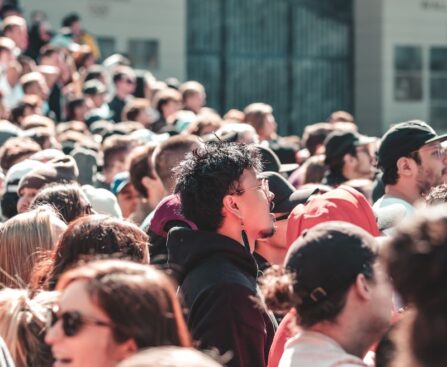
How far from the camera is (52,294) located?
3.70 metres

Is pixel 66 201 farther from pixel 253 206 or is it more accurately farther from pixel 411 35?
pixel 411 35

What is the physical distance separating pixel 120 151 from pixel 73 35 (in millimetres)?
9674

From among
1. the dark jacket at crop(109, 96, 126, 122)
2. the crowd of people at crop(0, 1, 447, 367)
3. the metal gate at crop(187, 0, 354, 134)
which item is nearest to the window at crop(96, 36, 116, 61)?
the metal gate at crop(187, 0, 354, 134)

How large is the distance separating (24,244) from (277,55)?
67.2 feet

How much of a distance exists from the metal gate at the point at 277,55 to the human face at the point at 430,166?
18.2 metres

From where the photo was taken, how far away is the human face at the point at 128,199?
769cm

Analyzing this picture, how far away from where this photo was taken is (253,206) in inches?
178

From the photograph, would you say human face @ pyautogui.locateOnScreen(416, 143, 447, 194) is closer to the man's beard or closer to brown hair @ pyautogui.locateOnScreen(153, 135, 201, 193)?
the man's beard

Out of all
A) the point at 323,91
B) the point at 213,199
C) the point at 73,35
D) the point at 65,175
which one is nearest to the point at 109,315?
the point at 213,199

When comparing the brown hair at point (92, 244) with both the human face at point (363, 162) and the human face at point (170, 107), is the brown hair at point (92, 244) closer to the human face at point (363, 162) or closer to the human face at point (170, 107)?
the human face at point (363, 162)

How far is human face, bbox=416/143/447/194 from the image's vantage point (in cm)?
576

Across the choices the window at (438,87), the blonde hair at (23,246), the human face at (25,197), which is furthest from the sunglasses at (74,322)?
the window at (438,87)

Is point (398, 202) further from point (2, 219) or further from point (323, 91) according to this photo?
point (323, 91)

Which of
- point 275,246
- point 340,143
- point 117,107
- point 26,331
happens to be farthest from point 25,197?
point 117,107
